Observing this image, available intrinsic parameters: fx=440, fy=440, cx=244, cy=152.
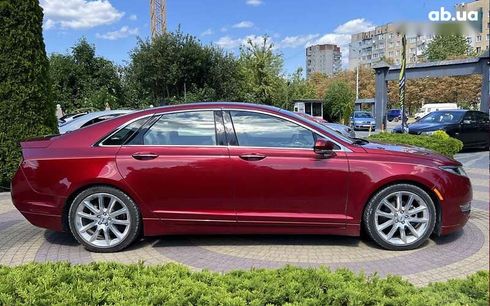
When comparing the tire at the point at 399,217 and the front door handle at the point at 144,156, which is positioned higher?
the front door handle at the point at 144,156

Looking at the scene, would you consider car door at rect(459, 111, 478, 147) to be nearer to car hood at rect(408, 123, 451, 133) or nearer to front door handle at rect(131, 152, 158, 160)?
car hood at rect(408, 123, 451, 133)

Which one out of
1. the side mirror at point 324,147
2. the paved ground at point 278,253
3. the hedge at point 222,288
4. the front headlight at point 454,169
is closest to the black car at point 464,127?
the paved ground at point 278,253

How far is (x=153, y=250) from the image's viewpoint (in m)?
4.84

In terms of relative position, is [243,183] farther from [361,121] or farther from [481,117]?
→ [361,121]

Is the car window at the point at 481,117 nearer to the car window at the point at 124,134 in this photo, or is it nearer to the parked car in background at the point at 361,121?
the car window at the point at 124,134

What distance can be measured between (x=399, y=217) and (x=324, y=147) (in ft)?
3.60

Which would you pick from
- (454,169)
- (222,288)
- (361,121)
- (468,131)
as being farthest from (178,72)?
(222,288)

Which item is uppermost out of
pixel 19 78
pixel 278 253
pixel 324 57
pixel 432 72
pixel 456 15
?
pixel 324 57

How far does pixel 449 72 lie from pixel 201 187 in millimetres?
20495

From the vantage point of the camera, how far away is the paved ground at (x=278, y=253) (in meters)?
4.26

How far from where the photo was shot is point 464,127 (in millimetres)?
15484

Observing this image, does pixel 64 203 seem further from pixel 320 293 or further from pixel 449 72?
pixel 449 72

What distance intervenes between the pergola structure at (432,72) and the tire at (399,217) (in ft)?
56.1

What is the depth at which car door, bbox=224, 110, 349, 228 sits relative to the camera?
15.1 feet
